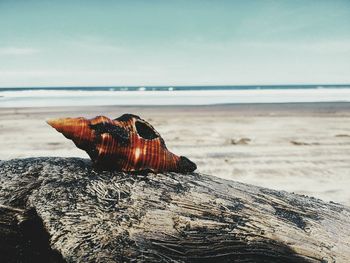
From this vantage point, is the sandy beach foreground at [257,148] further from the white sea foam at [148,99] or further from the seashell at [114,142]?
the white sea foam at [148,99]

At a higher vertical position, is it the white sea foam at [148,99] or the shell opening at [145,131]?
the shell opening at [145,131]

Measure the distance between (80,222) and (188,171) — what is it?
1.06m

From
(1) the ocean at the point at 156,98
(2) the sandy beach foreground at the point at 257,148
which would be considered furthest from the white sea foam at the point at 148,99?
(2) the sandy beach foreground at the point at 257,148

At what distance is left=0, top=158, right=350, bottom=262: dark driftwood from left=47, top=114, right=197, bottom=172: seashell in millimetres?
83

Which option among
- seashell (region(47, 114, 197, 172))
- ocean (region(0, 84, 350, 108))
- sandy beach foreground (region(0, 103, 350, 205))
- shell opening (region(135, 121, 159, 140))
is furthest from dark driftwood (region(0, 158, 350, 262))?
ocean (region(0, 84, 350, 108))

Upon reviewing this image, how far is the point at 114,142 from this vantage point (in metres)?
2.44

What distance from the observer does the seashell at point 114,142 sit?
8.07 feet

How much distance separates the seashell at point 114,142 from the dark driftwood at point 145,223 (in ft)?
0.27

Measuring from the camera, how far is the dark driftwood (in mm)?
2061

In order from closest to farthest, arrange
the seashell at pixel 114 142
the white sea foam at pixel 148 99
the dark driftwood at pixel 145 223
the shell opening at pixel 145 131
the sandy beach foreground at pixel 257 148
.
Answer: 1. the dark driftwood at pixel 145 223
2. the seashell at pixel 114 142
3. the shell opening at pixel 145 131
4. the sandy beach foreground at pixel 257 148
5. the white sea foam at pixel 148 99

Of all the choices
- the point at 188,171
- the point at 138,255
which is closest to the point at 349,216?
the point at 188,171

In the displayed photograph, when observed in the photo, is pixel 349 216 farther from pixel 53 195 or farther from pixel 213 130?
pixel 213 130

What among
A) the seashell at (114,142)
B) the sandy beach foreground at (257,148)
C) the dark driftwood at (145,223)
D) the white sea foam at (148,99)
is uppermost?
the seashell at (114,142)

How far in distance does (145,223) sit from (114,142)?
58 cm
